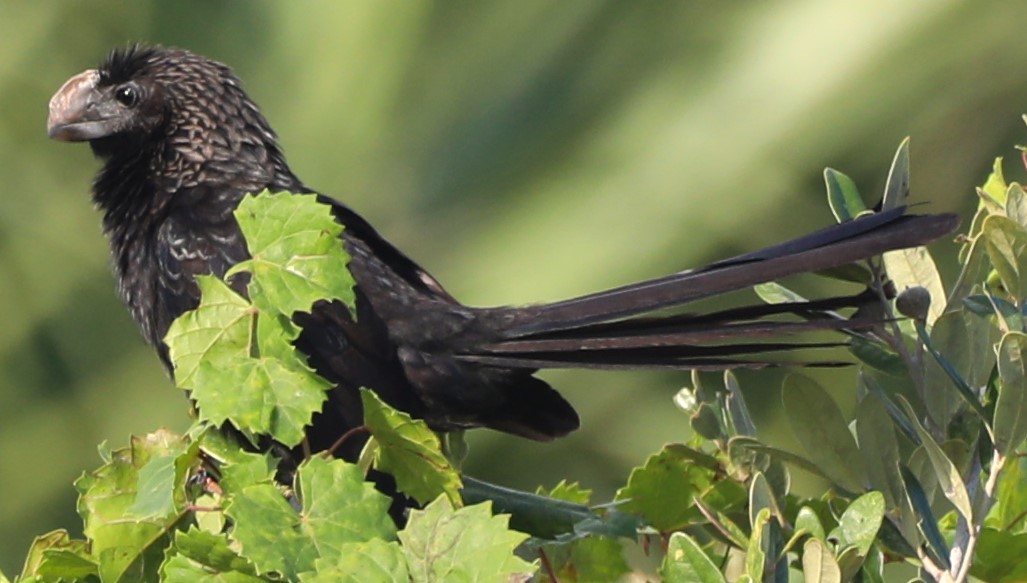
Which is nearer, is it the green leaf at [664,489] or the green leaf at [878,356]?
the green leaf at [878,356]

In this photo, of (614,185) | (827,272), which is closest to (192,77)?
(614,185)

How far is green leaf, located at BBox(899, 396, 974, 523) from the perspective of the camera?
1285 mm

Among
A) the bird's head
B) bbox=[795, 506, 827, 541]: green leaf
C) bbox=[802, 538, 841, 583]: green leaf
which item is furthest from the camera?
the bird's head

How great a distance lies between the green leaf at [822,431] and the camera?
1.40 metres

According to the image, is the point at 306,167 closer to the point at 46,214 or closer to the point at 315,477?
the point at 46,214

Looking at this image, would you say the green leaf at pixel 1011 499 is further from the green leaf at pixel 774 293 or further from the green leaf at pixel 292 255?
the green leaf at pixel 292 255

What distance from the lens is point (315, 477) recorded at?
1.28 metres

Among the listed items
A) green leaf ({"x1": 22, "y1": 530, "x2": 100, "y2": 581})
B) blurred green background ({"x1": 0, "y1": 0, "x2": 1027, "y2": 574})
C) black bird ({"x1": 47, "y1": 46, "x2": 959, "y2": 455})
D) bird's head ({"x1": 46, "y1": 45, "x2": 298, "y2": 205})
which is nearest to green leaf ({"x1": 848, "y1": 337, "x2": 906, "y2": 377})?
black bird ({"x1": 47, "y1": 46, "x2": 959, "y2": 455})

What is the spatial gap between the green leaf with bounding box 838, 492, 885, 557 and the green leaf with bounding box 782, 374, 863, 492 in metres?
0.13

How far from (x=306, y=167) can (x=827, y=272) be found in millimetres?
1912

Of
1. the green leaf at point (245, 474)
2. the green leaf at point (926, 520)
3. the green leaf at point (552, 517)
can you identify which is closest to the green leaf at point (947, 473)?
the green leaf at point (926, 520)

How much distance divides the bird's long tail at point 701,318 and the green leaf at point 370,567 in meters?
0.51

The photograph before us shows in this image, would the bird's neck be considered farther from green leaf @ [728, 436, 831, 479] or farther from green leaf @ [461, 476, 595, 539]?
green leaf @ [728, 436, 831, 479]

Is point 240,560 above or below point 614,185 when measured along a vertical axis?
below
